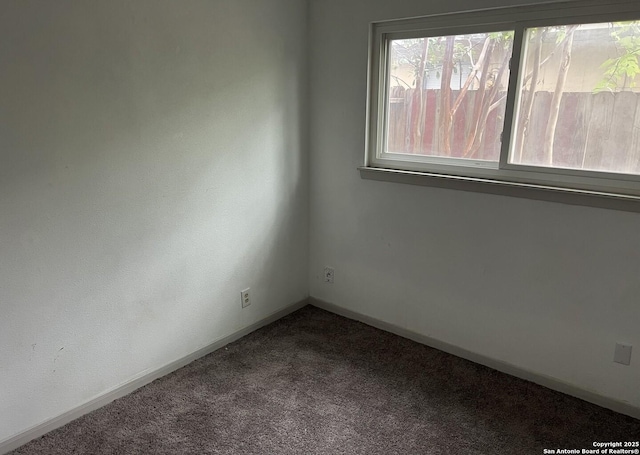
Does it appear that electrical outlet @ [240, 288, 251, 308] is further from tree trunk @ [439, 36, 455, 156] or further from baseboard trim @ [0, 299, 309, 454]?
tree trunk @ [439, 36, 455, 156]

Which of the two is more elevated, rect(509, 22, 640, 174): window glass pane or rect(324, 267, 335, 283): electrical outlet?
rect(509, 22, 640, 174): window glass pane

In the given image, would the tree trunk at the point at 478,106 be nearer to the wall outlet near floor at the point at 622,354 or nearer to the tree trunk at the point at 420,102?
the tree trunk at the point at 420,102

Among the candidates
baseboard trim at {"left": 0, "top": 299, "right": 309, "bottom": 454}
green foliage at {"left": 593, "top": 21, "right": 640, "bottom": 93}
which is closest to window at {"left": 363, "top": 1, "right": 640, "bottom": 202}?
green foliage at {"left": 593, "top": 21, "right": 640, "bottom": 93}

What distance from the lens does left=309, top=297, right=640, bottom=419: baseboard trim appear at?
88.3 inches

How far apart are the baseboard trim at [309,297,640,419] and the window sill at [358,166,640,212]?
0.94 metres

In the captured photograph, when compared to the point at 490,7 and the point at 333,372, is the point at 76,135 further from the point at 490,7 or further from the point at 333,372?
the point at 490,7

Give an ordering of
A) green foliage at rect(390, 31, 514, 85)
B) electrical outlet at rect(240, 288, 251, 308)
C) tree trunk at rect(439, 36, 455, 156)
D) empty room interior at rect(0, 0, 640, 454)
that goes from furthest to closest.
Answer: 1. electrical outlet at rect(240, 288, 251, 308)
2. tree trunk at rect(439, 36, 455, 156)
3. green foliage at rect(390, 31, 514, 85)
4. empty room interior at rect(0, 0, 640, 454)

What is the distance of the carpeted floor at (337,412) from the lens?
2016 mm

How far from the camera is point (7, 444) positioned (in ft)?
6.40

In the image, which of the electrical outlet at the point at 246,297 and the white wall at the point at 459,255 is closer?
the white wall at the point at 459,255

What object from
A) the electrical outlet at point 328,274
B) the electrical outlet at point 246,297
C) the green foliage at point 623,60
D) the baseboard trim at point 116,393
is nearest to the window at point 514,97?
the green foliage at point 623,60

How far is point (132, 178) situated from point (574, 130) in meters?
2.12

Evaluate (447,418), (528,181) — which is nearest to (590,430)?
(447,418)

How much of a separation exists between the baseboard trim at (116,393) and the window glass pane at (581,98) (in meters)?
1.95
